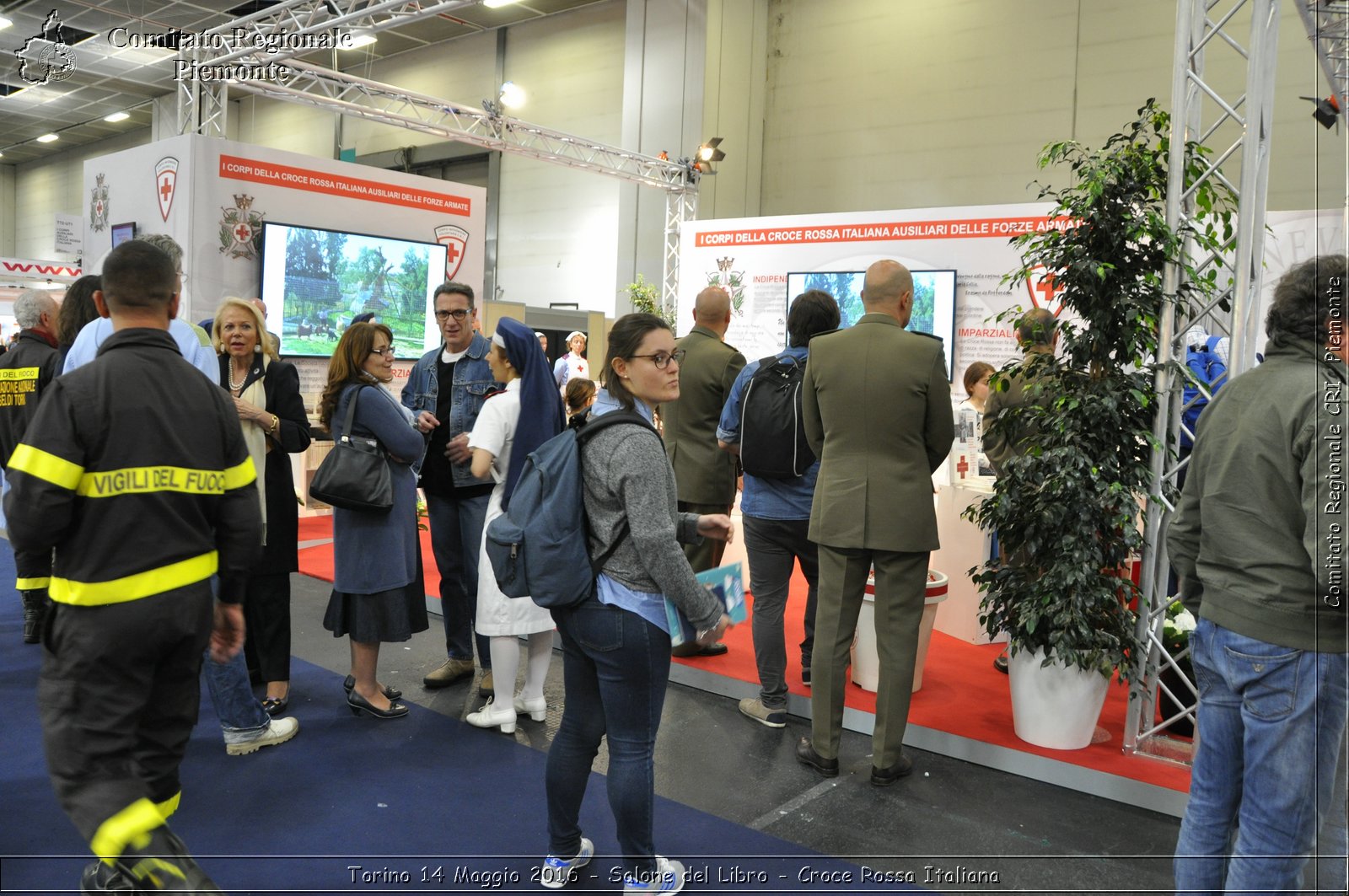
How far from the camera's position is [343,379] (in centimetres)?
327

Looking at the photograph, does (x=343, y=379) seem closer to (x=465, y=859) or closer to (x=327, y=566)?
(x=465, y=859)

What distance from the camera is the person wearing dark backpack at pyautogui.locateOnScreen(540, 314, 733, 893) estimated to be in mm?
2053

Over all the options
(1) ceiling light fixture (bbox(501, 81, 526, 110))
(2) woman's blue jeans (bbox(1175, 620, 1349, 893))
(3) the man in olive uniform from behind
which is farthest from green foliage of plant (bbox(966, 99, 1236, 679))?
(1) ceiling light fixture (bbox(501, 81, 526, 110))

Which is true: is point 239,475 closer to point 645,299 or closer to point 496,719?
point 496,719

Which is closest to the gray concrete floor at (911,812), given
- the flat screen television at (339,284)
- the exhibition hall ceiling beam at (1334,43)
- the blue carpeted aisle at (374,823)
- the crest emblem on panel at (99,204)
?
the blue carpeted aisle at (374,823)

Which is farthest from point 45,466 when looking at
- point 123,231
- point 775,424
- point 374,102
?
point 374,102

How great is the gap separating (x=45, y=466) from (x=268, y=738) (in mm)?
1643

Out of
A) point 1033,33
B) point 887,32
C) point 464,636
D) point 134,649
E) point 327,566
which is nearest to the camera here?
point 134,649

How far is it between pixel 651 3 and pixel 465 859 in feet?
39.0

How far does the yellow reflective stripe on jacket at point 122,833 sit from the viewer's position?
1.73m

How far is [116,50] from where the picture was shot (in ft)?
46.9

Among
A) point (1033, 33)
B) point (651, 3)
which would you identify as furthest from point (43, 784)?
point (651, 3)

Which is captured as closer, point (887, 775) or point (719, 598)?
point (719, 598)

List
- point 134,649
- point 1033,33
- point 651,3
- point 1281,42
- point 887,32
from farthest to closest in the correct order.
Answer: point 651,3 → point 887,32 → point 1033,33 → point 1281,42 → point 134,649
